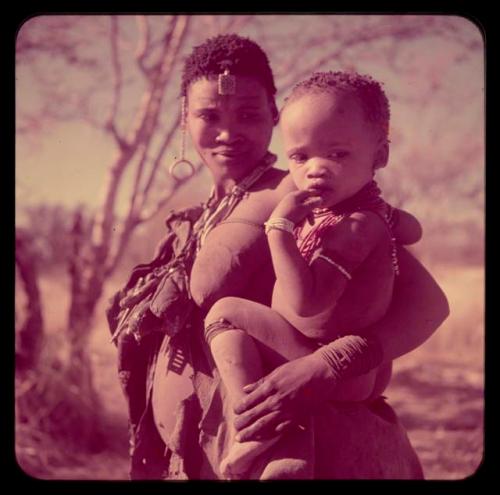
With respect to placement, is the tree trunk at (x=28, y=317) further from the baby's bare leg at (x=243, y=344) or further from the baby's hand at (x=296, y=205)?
the baby's hand at (x=296, y=205)

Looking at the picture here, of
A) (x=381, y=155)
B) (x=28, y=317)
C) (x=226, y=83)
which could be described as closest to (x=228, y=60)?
(x=226, y=83)

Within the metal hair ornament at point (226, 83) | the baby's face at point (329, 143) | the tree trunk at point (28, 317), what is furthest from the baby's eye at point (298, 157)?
the tree trunk at point (28, 317)

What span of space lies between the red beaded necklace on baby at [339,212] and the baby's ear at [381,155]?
41mm

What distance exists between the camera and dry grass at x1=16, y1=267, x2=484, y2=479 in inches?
146

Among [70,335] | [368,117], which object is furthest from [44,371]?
[368,117]

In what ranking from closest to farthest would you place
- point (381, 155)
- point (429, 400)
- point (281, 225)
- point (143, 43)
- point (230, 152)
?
1. point (281, 225)
2. point (381, 155)
3. point (230, 152)
4. point (143, 43)
5. point (429, 400)

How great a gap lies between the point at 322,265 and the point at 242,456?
1.27ft

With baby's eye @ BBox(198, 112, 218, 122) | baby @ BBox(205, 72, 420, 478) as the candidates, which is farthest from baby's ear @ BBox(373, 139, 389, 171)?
baby's eye @ BBox(198, 112, 218, 122)

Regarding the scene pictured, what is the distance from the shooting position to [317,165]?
144cm

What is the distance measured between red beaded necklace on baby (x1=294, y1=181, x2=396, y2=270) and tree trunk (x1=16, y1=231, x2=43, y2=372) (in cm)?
259

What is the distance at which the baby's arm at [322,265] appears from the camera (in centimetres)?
135

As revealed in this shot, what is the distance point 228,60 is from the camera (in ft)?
5.15

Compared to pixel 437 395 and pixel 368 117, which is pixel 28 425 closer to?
pixel 437 395

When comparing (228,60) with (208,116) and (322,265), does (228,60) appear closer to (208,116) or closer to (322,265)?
(208,116)
